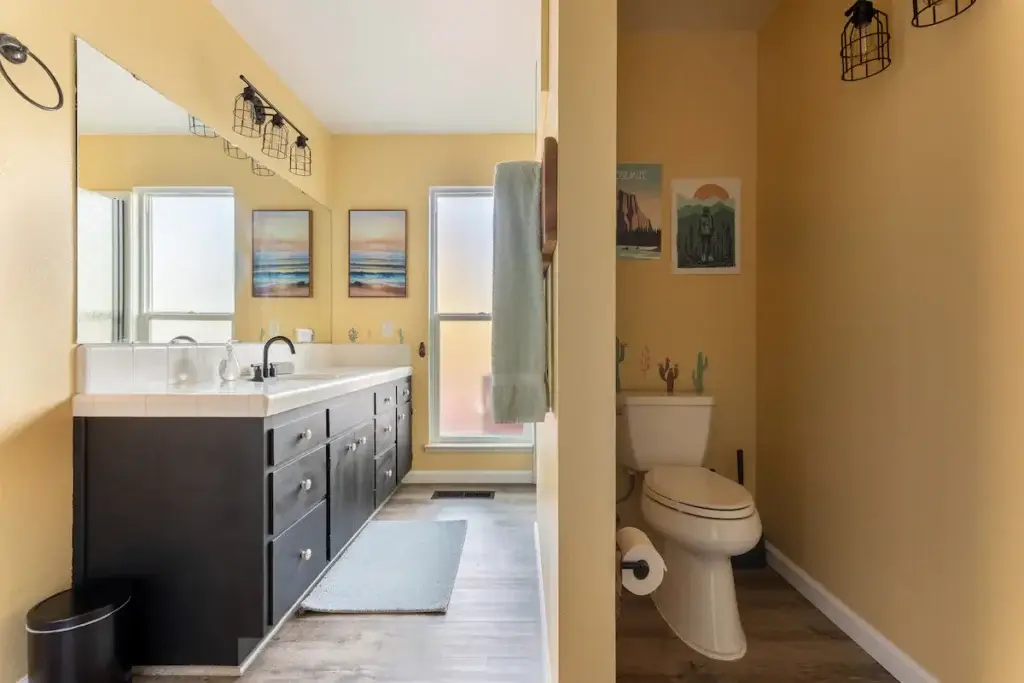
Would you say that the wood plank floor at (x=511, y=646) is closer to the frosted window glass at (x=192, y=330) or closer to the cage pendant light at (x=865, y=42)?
the frosted window glass at (x=192, y=330)

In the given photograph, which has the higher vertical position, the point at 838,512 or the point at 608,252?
the point at 608,252

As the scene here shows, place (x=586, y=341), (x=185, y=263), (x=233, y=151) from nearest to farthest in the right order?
(x=586, y=341) < (x=185, y=263) < (x=233, y=151)

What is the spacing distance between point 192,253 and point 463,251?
6.32 ft

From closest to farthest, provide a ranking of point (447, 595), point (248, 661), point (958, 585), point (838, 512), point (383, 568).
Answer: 1. point (958, 585)
2. point (248, 661)
3. point (838, 512)
4. point (447, 595)
5. point (383, 568)

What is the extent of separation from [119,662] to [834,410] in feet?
7.78

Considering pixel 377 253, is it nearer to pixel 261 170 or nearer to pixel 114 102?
pixel 261 170

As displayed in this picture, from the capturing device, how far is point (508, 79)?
3205 mm

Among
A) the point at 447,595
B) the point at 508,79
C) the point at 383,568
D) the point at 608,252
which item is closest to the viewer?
the point at 608,252

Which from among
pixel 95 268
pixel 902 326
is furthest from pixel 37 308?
pixel 902 326

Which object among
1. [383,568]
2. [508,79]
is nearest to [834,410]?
[383,568]

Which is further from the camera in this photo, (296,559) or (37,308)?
(296,559)

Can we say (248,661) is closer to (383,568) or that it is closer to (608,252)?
(383,568)

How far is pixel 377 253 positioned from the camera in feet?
13.0

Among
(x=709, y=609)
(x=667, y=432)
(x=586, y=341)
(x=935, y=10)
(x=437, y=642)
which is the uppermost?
(x=935, y=10)
